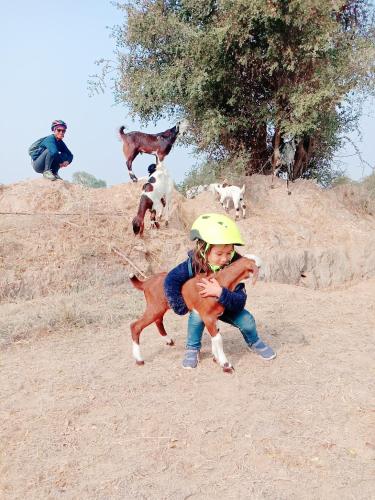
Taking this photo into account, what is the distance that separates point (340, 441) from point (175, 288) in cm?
162

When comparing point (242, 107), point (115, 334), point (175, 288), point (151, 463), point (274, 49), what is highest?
point (274, 49)

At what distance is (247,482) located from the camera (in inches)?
102

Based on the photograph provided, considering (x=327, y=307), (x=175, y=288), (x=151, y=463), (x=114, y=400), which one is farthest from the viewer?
(x=327, y=307)

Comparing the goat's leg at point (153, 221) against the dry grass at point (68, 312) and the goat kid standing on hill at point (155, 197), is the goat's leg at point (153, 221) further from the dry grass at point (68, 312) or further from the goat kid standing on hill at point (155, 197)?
the dry grass at point (68, 312)

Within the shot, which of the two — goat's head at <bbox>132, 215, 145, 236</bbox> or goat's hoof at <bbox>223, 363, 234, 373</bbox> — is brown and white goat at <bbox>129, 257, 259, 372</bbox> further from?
goat's head at <bbox>132, 215, 145, 236</bbox>

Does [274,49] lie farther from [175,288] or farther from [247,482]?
[247,482]

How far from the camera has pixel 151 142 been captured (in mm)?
8750

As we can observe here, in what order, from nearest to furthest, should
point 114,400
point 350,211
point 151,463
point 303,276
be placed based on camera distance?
1. point 151,463
2. point 114,400
3. point 303,276
4. point 350,211

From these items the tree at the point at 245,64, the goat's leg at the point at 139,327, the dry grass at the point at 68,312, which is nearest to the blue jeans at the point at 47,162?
the tree at the point at 245,64

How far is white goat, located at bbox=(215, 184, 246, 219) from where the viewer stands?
9539mm

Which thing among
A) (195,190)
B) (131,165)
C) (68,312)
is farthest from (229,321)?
(195,190)

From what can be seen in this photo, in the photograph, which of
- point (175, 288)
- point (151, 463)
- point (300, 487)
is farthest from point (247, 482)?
point (175, 288)

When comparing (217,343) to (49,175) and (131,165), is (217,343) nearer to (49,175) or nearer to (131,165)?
(131,165)

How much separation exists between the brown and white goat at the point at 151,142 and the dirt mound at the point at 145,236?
2.96 ft
